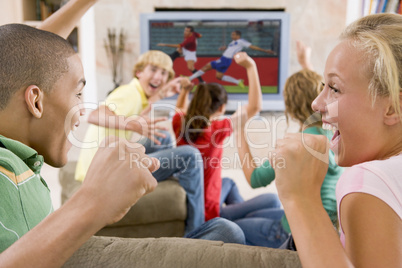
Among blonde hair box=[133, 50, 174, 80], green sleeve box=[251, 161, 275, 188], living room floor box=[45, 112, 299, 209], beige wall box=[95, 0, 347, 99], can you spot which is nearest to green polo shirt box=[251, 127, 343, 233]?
green sleeve box=[251, 161, 275, 188]

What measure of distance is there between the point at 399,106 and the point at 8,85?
68cm

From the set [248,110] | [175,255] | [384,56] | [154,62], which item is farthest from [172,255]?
[154,62]

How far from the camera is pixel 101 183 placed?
501 millimetres

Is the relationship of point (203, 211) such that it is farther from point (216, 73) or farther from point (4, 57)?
point (216, 73)

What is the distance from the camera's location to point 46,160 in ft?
2.62

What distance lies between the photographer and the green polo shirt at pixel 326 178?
53.8 inches

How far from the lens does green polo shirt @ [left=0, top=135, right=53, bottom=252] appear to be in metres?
0.55

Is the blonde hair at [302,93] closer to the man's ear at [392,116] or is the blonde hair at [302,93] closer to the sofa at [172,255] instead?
the man's ear at [392,116]

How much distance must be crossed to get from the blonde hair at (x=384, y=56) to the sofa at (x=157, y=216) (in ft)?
3.93

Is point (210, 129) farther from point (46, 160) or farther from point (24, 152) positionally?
point (24, 152)

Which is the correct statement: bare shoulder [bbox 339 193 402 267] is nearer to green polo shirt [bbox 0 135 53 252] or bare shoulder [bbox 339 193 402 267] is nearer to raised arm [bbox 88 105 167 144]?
green polo shirt [bbox 0 135 53 252]

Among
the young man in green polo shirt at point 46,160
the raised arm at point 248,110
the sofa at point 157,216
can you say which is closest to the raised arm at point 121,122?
the sofa at point 157,216

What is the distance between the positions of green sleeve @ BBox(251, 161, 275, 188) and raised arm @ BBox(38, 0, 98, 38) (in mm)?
796

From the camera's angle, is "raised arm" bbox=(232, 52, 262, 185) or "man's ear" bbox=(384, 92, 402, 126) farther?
"raised arm" bbox=(232, 52, 262, 185)
